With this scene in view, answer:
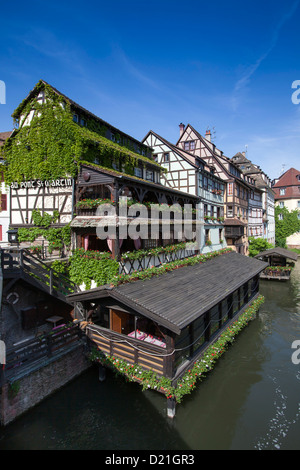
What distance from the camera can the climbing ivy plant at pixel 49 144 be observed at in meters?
14.4

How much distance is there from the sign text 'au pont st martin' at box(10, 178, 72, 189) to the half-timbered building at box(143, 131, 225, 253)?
35.1ft

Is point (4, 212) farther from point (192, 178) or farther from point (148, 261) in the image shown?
point (192, 178)

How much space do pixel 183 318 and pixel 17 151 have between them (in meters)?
14.8

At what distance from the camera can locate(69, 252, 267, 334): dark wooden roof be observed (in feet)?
28.0

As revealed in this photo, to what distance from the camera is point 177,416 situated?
8.70 meters

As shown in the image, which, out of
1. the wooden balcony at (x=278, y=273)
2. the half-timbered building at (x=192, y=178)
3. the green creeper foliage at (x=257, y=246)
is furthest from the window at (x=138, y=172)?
the green creeper foliage at (x=257, y=246)

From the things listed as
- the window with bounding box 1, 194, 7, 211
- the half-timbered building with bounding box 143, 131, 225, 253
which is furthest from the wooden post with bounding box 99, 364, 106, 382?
the half-timbered building with bounding box 143, 131, 225, 253

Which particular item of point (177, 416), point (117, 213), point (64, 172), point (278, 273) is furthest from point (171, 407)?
point (278, 273)

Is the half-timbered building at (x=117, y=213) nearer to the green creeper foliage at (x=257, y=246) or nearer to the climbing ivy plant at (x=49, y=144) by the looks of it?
the climbing ivy plant at (x=49, y=144)

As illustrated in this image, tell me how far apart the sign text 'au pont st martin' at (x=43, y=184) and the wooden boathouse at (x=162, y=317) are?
7.22m

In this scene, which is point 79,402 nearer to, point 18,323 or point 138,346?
point 138,346

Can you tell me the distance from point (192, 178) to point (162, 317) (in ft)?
53.7
